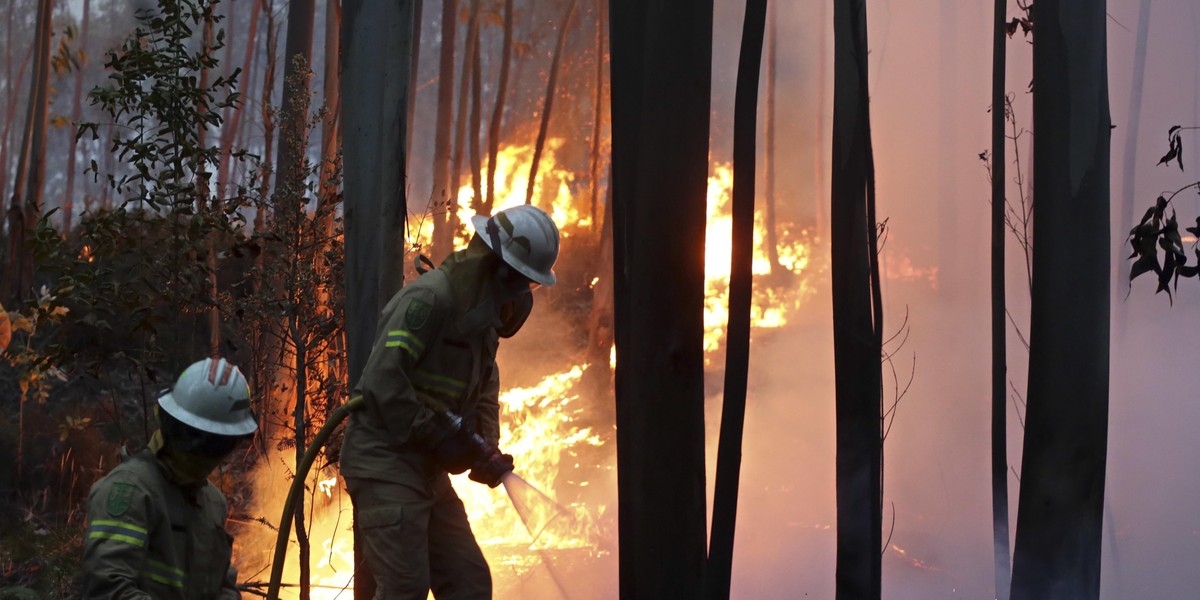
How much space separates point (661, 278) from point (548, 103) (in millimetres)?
4846

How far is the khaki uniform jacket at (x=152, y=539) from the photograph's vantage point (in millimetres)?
2512

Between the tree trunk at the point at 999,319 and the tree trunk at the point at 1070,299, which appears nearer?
the tree trunk at the point at 1070,299

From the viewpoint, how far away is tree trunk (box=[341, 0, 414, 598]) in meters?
4.93

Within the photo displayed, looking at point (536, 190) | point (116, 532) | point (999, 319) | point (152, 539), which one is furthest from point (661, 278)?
point (536, 190)

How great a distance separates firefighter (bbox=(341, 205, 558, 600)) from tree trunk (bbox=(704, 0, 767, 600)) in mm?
1991

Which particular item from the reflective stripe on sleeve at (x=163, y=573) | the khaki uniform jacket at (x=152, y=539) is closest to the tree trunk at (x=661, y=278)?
the khaki uniform jacket at (x=152, y=539)

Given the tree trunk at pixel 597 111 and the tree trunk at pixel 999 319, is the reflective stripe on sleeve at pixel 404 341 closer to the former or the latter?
the tree trunk at pixel 999 319

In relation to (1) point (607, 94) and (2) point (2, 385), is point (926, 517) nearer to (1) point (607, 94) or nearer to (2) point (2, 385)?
(1) point (607, 94)

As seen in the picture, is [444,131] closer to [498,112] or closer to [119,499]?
[498,112]

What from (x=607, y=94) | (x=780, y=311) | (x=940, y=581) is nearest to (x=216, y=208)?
(x=607, y=94)

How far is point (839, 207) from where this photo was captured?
226 inches

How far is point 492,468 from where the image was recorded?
392 cm

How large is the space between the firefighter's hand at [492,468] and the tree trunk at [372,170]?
4.04ft

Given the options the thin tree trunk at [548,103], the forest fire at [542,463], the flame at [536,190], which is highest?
the thin tree trunk at [548,103]
